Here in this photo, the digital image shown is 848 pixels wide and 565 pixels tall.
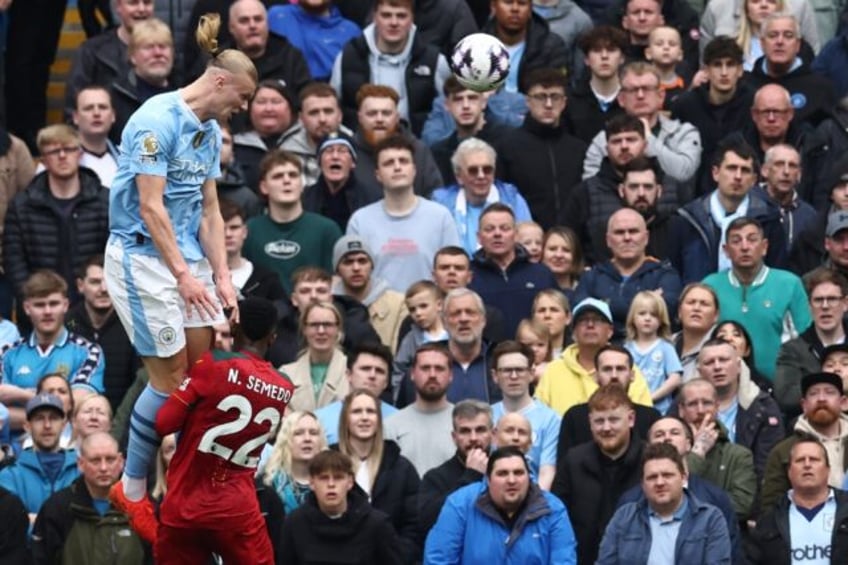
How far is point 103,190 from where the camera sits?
21359mm

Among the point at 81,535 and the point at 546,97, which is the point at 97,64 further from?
the point at 81,535

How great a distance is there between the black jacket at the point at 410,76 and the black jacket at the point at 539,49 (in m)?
0.71

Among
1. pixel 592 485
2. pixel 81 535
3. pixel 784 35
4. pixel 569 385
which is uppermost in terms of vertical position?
pixel 784 35

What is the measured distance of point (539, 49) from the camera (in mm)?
23484

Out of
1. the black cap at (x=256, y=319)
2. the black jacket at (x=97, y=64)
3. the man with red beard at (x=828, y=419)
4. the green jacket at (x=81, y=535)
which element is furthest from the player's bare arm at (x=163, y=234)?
the black jacket at (x=97, y=64)

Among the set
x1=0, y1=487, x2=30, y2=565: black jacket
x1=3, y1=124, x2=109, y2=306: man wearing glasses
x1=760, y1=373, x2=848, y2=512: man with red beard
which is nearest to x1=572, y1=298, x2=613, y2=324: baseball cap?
x1=760, y1=373, x2=848, y2=512: man with red beard

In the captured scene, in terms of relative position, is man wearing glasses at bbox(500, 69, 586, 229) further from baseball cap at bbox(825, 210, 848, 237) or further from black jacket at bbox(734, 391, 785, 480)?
black jacket at bbox(734, 391, 785, 480)

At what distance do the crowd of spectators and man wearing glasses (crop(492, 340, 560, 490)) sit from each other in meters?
0.03

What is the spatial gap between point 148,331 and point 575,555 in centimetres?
435

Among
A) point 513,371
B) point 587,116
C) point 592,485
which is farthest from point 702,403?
point 587,116

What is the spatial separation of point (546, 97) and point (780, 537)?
5580mm

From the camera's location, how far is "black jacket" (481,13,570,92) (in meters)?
23.3

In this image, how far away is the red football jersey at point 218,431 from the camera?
14367 mm

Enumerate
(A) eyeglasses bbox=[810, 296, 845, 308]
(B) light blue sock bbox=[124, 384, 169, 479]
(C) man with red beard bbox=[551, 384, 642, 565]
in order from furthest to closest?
(A) eyeglasses bbox=[810, 296, 845, 308] < (C) man with red beard bbox=[551, 384, 642, 565] < (B) light blue sock bbox=[124, 384, 169, 479]
